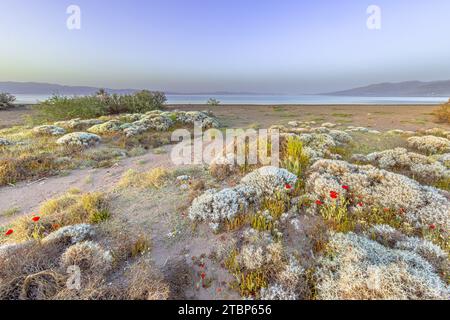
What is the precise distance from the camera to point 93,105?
20875 millimetres

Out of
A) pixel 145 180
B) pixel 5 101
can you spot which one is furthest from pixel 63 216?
pixel 5 101

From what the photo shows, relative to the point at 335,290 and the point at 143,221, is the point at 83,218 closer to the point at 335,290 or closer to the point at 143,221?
the point at 143,221

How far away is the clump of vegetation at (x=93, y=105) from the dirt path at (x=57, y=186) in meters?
15.0

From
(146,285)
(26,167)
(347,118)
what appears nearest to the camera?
(146,285)

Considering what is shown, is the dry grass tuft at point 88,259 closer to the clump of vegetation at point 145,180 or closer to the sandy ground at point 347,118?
the clump of vegetation at point 145,180

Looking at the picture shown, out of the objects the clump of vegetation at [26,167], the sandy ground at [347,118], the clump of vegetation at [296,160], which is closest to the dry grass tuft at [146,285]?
the clump of vegetation at [296,160]

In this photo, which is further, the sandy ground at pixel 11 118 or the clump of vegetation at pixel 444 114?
the clump of vegetation at pixel 444 114

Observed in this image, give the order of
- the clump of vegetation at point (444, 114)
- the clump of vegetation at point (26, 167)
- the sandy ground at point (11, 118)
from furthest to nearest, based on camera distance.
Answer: the clump of vegetation at point (444, 114)
the sandy ground at point (11, 118)
the clump of vegetation at point (26, 167)

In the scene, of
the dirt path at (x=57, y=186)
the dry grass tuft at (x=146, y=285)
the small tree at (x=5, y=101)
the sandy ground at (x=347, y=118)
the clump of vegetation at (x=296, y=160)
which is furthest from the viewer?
the small tree at (x=5, y=101)

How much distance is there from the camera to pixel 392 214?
4.07 metres

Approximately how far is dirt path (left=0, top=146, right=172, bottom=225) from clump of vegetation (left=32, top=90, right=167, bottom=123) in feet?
49.3

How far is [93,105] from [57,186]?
17.7 metres

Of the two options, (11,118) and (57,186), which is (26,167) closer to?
(57,186)

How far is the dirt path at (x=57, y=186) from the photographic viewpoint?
17.8 ft
